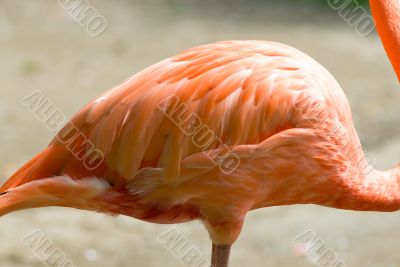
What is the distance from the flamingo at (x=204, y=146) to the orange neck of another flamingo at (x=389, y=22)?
340mm

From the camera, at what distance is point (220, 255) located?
3084 mm

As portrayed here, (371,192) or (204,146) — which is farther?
(371,192)

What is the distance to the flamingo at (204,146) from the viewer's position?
2.79m

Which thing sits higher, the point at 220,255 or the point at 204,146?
the point at 204,146

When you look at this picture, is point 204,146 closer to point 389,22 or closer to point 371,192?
point 371,192

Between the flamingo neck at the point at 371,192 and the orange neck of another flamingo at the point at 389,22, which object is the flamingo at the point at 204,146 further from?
the orange neck of another flamingo at the point at 389,22

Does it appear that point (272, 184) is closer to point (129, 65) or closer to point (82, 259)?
point (82, 259)

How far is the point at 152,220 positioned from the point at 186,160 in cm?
38

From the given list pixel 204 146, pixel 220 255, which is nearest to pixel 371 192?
pixel 220 255

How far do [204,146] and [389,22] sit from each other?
3.13ft

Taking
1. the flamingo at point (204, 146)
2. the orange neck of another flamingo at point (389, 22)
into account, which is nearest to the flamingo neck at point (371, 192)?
the flamingo at point (204, 146)

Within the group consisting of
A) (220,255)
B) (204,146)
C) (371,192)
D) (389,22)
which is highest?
(204,146)

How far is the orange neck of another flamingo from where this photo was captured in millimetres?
3080

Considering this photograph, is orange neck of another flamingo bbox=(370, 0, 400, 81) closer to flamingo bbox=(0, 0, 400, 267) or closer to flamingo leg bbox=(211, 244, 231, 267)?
flamingo bbox=(0, 0, 400, 267)
